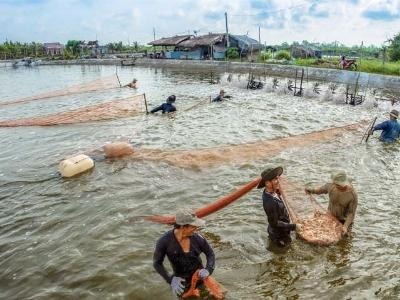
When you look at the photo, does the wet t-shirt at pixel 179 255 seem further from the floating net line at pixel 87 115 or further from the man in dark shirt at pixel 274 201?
the floating net line at pixel 87 115

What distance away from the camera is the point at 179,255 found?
4816mm

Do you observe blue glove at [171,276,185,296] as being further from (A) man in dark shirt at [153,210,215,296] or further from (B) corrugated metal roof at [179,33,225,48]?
(B) corrugated metal roof at [179,33,225,48]

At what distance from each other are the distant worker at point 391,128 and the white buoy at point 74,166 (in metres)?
10.3

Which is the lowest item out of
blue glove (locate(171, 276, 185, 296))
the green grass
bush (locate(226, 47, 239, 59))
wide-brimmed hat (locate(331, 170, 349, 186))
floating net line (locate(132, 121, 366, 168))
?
floating net line (locate(132, 121, 366, 168))

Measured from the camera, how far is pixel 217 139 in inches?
619

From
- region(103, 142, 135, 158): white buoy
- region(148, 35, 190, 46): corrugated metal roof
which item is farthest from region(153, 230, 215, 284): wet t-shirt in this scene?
region(148, 35, 190, 46): corrugated metal roof

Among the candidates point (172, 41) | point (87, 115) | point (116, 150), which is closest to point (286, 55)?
point (172, 41)

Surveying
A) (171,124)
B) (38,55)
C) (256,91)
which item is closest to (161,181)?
(171,124)

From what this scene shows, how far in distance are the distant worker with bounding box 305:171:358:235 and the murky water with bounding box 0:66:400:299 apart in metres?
0.60

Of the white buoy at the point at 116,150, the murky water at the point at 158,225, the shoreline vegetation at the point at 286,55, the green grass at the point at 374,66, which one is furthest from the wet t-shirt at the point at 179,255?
the shoreline vegetation at the point at 286,55

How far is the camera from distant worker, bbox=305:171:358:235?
649cm

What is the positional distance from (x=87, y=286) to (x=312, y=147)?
973 centimetres

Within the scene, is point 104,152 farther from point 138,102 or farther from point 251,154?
point 138,102

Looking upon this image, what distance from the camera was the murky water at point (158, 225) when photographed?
6.33 meters
